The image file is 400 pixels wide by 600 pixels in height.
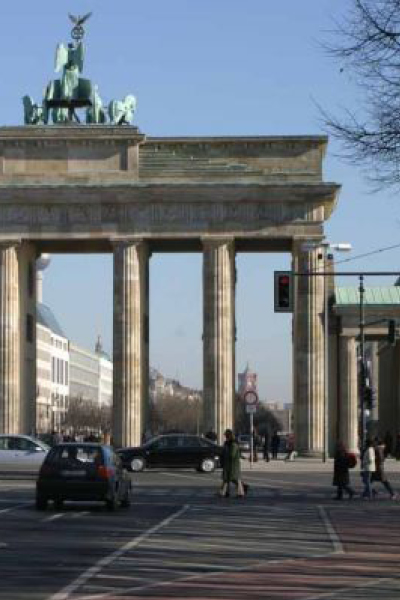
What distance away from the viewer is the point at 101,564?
21.2 meters

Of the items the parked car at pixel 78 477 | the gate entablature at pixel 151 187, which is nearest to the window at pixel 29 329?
the gate entablature at pixel 151 187

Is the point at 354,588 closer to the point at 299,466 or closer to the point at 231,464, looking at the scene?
the point at 231,464

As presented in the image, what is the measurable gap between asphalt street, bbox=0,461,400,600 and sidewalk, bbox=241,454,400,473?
24.2 meters

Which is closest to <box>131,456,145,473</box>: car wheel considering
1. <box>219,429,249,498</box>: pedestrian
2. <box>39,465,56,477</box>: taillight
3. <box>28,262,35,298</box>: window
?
<box>219,429,249,498</box>: pedestrian

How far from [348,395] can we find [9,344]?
20.3 meters

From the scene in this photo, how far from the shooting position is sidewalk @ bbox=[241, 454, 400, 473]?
219 feet

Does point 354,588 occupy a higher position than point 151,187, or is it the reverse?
point 151,187

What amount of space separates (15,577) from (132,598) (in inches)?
107

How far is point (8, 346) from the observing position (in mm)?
82375

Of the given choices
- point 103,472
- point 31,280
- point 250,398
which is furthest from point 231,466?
point 31,280

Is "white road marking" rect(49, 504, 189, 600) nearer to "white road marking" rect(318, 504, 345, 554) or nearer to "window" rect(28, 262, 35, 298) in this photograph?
"white road marking" rect(318, 504, 345, 554)

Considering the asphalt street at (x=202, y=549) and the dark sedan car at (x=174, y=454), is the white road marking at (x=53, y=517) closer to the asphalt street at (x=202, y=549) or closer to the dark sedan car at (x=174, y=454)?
the asphalt street at (x=202, y=549)

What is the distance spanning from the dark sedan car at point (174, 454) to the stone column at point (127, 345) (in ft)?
52.6

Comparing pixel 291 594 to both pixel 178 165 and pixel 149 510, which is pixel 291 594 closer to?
pixel 149 510
